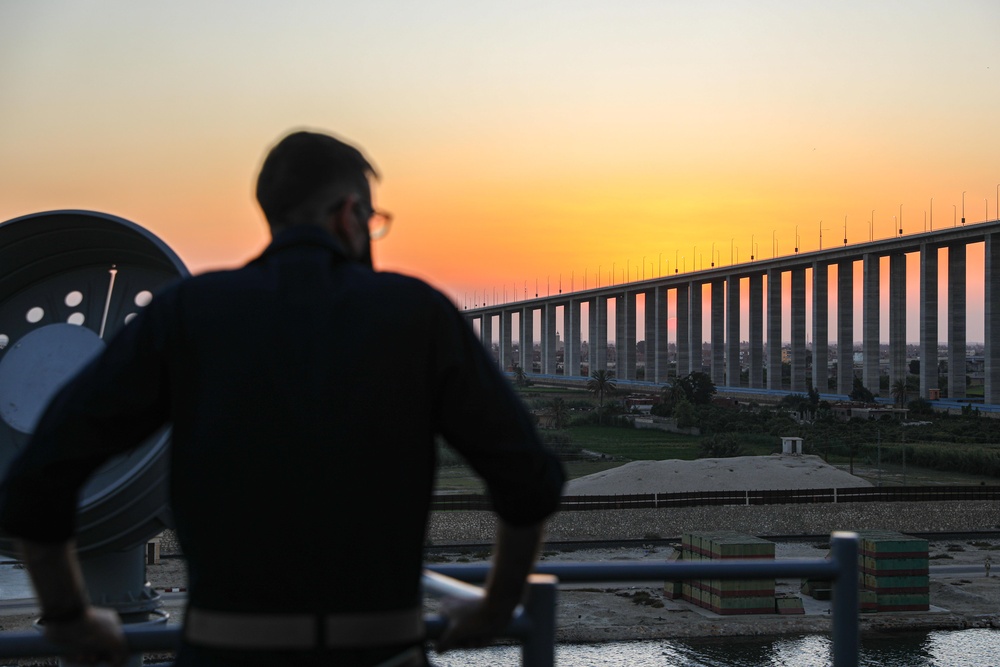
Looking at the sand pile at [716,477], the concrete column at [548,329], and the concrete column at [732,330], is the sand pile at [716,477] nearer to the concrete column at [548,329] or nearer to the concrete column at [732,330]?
the concrete column at [732,330]

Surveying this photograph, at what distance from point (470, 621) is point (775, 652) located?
32723mm

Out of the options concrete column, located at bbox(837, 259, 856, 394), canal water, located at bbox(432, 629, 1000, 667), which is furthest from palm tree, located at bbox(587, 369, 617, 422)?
canal water, located at bbox(432, 629, 1000, 667)

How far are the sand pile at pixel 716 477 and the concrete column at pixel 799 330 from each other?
39.5 metres

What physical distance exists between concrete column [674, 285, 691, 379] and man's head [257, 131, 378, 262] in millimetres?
104557

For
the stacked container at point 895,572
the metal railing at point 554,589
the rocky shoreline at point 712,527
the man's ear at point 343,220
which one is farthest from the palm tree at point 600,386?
the man's ear at point 343,220

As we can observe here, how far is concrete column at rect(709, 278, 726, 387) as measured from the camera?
103 metres

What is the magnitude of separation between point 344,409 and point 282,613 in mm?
342

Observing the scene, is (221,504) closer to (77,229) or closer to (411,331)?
(411,331)

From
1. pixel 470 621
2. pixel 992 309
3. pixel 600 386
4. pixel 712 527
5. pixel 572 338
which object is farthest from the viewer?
pixel 572 338

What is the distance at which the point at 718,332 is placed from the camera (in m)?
103

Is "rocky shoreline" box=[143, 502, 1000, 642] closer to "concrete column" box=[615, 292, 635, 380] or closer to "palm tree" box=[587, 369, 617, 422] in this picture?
"palm tree" box=[587, 369, 617, 422]

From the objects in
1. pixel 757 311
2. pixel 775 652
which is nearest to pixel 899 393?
pixel 757 311

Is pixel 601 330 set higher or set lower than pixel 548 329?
lower

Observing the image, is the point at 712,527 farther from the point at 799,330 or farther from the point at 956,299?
the point at 799,330
